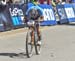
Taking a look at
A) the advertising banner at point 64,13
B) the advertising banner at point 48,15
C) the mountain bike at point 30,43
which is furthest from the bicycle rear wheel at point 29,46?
the advertising banner at point 64,13

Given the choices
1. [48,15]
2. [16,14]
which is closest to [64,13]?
[48,15]

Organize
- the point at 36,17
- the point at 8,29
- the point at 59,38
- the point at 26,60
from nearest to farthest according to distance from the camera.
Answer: the point at 26,60 → the point at 36,17 → the point at 59,38 → the point at 8,29

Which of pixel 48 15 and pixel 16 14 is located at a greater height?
pixel 16 14

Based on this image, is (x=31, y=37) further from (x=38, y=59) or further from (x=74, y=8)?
(x=74, y=8)

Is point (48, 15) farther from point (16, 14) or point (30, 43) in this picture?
point (30, 43)

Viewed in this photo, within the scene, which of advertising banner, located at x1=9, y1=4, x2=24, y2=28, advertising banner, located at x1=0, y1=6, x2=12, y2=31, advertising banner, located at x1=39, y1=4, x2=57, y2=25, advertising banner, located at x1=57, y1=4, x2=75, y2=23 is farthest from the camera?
advertising banner, located at x1=57, y1=4, x2=75, y2=23

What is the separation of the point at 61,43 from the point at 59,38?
1.53 m

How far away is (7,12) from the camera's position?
1788 centimetres

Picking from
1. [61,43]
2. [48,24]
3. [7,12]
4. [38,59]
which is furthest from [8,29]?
[38,59]

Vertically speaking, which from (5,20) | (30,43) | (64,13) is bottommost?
(64,13)

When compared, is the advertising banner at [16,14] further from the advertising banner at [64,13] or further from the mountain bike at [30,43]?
the mountain bike at [30,43]

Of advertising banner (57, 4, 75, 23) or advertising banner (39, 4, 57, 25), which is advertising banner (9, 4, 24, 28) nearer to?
advertising banner (39, 4, 57, 25)

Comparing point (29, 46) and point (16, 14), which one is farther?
point (16, 14)

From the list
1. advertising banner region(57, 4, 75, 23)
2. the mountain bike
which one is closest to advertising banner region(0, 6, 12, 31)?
advertising banner region(57, 4, 75, 23)
